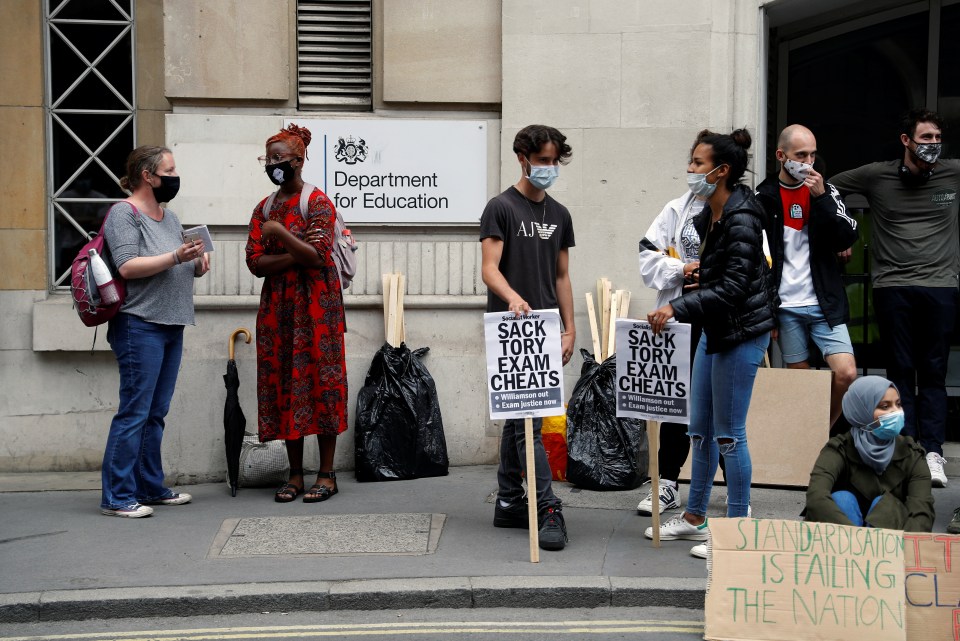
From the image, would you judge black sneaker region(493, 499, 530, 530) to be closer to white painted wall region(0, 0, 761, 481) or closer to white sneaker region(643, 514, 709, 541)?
white sneaker region(643, 514, 709, 541)

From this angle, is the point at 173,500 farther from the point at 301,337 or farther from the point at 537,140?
the point at 537,140

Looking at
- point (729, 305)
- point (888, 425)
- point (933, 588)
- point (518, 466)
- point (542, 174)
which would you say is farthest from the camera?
point (518, 466)

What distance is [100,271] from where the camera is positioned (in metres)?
A: 6.57

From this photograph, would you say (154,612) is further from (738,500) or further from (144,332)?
(738,500)

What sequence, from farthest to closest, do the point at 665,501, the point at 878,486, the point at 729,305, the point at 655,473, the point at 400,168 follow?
the point at 400,168 < the point at 665,501 < the point at 655,473 < the point at 729,305 < the point at 878,486

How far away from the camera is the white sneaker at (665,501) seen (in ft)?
21.9

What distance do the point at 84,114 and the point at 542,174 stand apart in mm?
3780

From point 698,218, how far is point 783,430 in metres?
1.84

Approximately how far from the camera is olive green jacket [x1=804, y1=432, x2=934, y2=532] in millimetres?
4844

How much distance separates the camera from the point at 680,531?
612cm

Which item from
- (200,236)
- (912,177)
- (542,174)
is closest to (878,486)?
(542,174)

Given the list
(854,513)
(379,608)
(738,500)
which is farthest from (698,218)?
(379,608)

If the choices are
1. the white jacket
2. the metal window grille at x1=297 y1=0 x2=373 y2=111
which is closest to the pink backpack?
the metal window grille at x1=297 y1=0 x2=373 y2=111

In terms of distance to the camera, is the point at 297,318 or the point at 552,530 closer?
the point at 552,530
